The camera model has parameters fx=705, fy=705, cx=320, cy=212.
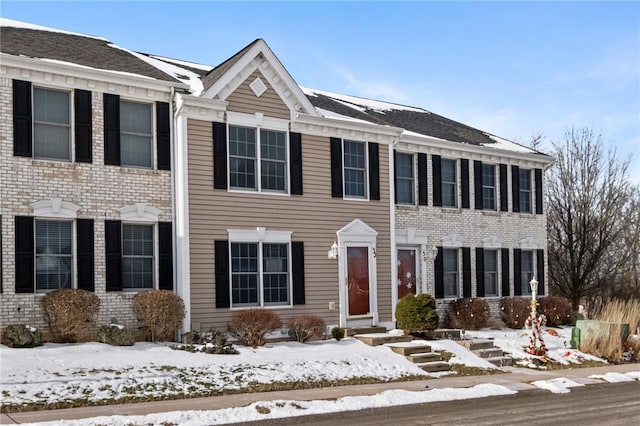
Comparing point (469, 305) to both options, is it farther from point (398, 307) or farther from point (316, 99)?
point (316, 99)

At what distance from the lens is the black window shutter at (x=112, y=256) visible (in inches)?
629

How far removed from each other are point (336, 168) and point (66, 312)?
329 inches

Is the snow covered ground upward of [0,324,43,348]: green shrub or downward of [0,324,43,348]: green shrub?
downward

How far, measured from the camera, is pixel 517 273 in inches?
991

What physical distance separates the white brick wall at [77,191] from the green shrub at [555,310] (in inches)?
563

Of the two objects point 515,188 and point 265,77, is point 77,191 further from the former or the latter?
point 515,188

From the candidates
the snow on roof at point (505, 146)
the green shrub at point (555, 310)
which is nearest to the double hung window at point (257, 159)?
the snow on roof at point (505, 146)

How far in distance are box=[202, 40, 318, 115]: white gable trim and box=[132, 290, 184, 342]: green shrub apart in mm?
4989

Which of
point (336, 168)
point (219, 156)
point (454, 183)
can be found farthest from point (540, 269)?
point (219, 156)

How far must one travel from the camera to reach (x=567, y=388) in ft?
50.2

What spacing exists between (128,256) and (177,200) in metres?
1.76

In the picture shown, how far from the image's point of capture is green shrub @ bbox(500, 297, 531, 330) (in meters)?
24.0

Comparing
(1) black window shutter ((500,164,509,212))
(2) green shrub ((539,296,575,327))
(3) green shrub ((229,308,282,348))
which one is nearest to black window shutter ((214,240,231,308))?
(3) green shrub ((229,308,282,348))

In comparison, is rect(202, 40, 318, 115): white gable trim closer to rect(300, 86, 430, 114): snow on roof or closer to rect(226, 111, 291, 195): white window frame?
rect(226, 111, 291, 195): white window frame
